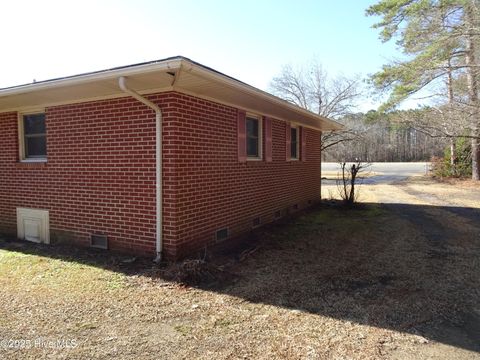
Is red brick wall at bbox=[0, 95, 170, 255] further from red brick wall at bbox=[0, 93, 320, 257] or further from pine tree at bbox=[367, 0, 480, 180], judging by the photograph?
pine tree at bbox=[367, 0, 480, 180]

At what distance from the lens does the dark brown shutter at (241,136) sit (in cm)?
675

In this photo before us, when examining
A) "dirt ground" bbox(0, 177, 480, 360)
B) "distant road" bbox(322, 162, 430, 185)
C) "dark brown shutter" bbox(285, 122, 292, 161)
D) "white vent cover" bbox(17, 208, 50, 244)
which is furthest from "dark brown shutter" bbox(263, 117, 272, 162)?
"distant road" bbox(322, 162, 430, 185)

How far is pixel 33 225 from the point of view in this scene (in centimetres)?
664

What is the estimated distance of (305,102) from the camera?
1121 inches

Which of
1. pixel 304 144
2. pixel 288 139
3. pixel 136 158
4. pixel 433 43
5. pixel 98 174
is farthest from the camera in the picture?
pixel 433 43

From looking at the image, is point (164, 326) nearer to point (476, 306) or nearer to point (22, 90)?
point (476, 306)

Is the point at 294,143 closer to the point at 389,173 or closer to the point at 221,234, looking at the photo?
the point at 221,234

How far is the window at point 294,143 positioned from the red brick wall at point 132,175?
292cm

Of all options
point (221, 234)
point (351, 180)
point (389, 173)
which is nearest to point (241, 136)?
point (221, 234)

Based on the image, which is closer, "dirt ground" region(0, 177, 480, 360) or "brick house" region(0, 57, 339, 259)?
"dirt ground" region(0, 177, 480, 360)

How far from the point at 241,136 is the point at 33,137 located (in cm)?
403

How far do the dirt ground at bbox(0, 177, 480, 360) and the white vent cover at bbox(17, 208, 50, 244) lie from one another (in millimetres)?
284

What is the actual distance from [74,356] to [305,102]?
27.6 metres

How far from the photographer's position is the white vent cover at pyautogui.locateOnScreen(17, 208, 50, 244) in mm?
6438
